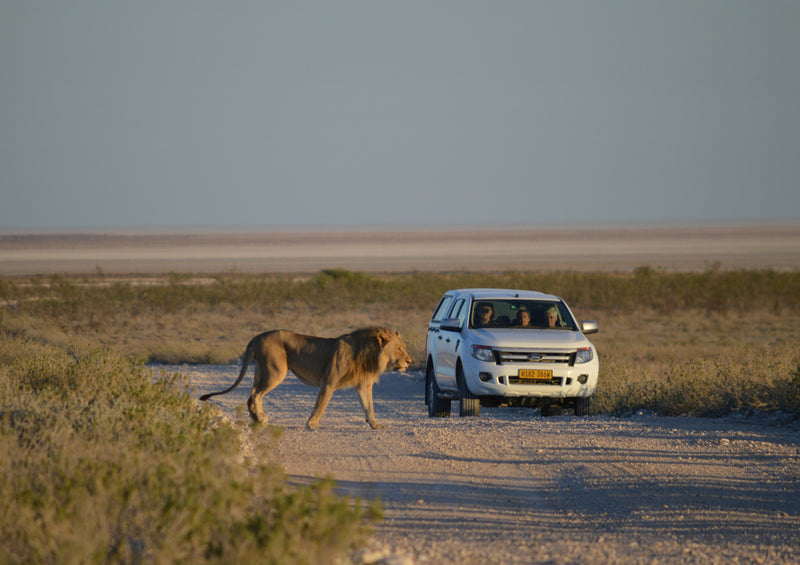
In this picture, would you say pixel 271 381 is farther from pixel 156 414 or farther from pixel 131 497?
pixel 131 497

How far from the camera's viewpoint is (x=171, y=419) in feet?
25.9

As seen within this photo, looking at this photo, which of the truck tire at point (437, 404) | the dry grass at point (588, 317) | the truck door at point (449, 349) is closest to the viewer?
the truck door at point (449, 349)

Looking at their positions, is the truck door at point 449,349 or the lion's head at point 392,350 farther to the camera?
the truck door at point 449,349

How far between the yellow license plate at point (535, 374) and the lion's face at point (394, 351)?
5.89 ft

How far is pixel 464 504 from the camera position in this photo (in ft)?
25.8

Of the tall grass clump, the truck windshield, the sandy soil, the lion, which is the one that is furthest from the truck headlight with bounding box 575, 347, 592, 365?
the sandy soil

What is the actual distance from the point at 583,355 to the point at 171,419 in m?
6.54

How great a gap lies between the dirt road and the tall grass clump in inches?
28.6

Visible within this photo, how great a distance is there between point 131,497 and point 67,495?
0.58m

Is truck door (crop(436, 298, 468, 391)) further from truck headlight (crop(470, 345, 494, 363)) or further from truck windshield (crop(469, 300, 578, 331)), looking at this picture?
truck headlight (crop(470, 345, 494, 363))

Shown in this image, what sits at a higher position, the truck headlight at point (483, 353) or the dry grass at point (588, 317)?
the truck headlight at point (483, 353)

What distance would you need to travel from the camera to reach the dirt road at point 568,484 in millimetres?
6578

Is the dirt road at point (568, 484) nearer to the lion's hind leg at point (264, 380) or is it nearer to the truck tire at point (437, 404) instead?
the lion's hind leg at point (264, 380)

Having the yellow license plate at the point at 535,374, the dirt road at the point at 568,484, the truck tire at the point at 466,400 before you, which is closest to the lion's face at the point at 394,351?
the dirt road at the point at 568,484
